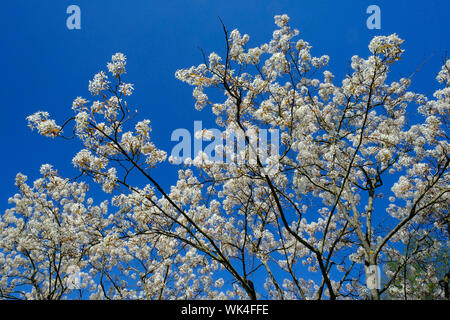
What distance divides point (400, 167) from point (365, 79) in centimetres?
315

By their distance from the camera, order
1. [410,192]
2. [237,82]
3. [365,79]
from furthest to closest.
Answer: [410,192], [365,79], [237,82]

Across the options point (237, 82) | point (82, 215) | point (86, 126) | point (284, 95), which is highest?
point (284, 95)

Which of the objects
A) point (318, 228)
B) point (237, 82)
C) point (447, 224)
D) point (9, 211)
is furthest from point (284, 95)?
point (9, 211)

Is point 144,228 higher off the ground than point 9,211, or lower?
lower

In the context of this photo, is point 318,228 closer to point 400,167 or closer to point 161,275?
point 400,167

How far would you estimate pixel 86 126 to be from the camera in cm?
443

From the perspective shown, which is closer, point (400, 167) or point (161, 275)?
point (400, 167)

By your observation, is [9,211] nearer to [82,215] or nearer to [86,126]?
[82,215]

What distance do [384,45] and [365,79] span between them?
1492 mm

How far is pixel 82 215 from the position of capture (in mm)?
6348

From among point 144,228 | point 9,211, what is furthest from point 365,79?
point 9,211
